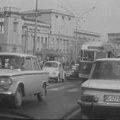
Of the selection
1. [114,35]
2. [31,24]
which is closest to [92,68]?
[31,24]

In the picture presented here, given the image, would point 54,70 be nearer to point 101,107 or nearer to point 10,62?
point 10,62

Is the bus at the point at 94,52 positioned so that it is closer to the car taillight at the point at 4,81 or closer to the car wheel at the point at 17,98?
the car wheel at the point at 17,98

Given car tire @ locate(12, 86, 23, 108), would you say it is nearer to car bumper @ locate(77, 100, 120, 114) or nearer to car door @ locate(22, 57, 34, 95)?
car door @ locate(22, 57, 34, 95)

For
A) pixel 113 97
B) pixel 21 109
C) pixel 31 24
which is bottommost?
pixel 21 109

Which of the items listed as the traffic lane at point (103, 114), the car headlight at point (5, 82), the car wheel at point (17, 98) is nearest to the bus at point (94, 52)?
the car wheel at point (17, 98)

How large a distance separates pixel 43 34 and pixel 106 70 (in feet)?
329

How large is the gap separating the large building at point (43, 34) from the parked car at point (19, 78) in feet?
219

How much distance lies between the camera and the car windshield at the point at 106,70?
1053cm

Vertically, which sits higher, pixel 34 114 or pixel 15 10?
pixel 15 10

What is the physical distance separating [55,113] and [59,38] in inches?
4055

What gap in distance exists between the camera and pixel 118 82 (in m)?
10.0

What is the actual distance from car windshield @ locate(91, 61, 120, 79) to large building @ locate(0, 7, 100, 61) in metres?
70.9

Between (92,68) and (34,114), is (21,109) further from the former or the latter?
(92,68)

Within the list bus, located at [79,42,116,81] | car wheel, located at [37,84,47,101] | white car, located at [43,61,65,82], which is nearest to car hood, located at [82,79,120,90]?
car wheel, located at [37,84,47,101]
